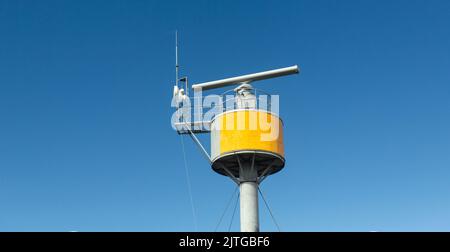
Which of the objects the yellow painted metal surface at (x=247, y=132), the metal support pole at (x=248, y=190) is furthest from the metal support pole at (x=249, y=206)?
the yellow painted metal surface at (x=247, y=132)

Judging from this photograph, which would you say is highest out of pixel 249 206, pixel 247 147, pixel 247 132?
pixel 247 132

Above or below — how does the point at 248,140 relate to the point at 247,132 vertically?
below

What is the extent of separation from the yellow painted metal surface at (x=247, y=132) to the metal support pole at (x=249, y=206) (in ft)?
8.87

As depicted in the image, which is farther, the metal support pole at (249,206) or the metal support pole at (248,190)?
the metal support pole at (248,190)

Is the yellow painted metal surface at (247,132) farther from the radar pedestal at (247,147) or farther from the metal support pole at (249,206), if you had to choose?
the metal support pole at (249,206)

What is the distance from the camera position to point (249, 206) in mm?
48438

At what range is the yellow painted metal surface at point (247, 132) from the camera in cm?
4794

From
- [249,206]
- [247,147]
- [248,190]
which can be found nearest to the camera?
[247,147]

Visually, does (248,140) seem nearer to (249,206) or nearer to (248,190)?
(248,190)

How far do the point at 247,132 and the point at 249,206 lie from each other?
4843mm

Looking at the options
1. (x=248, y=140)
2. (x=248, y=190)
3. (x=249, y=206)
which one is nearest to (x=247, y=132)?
(x=248, y=140)
